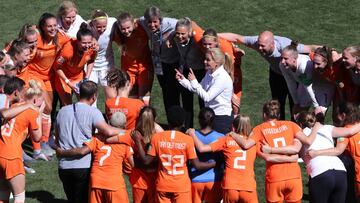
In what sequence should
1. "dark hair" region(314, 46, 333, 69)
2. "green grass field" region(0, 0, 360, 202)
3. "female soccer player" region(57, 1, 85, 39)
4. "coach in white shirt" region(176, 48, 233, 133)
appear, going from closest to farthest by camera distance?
"coach in white shirt" region(176, 48, 233, 133)
"dark hair" region(314, 46, 333, 69)
"female soccer player" region(57, 1, 85, 39)
"green grass field" region(0, 0, 360, 202)

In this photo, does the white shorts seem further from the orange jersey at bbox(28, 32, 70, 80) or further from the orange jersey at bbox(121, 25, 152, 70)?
the orange jersey at bbox(28, 32, 70, 80)

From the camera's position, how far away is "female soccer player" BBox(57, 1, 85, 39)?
12539 millimetres

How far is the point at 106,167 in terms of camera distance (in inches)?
386

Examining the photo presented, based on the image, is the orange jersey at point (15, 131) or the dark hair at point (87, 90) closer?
the dark hair at point (87, 90)

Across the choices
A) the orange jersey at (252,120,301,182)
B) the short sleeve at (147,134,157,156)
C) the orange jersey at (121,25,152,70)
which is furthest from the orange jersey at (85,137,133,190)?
the orange jersey at (121,25,152,70)

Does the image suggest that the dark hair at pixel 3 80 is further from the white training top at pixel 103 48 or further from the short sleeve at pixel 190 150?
the white training top at pixel 103 48

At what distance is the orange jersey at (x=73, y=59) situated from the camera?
1240 cm

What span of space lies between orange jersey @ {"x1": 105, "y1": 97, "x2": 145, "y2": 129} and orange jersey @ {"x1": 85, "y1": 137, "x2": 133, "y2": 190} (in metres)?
0.70

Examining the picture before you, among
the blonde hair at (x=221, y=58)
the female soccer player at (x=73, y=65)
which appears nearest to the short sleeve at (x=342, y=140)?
the blonde hair at (x=221, y=58)

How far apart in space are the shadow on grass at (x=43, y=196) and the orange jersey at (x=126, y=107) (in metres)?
1.42

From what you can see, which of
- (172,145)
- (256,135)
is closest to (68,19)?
(172,145)

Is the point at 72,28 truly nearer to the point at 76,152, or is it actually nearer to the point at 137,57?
the point at 137,57

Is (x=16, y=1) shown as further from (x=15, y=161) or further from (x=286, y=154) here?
(x=286, y=154)

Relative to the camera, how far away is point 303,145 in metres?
10.1
